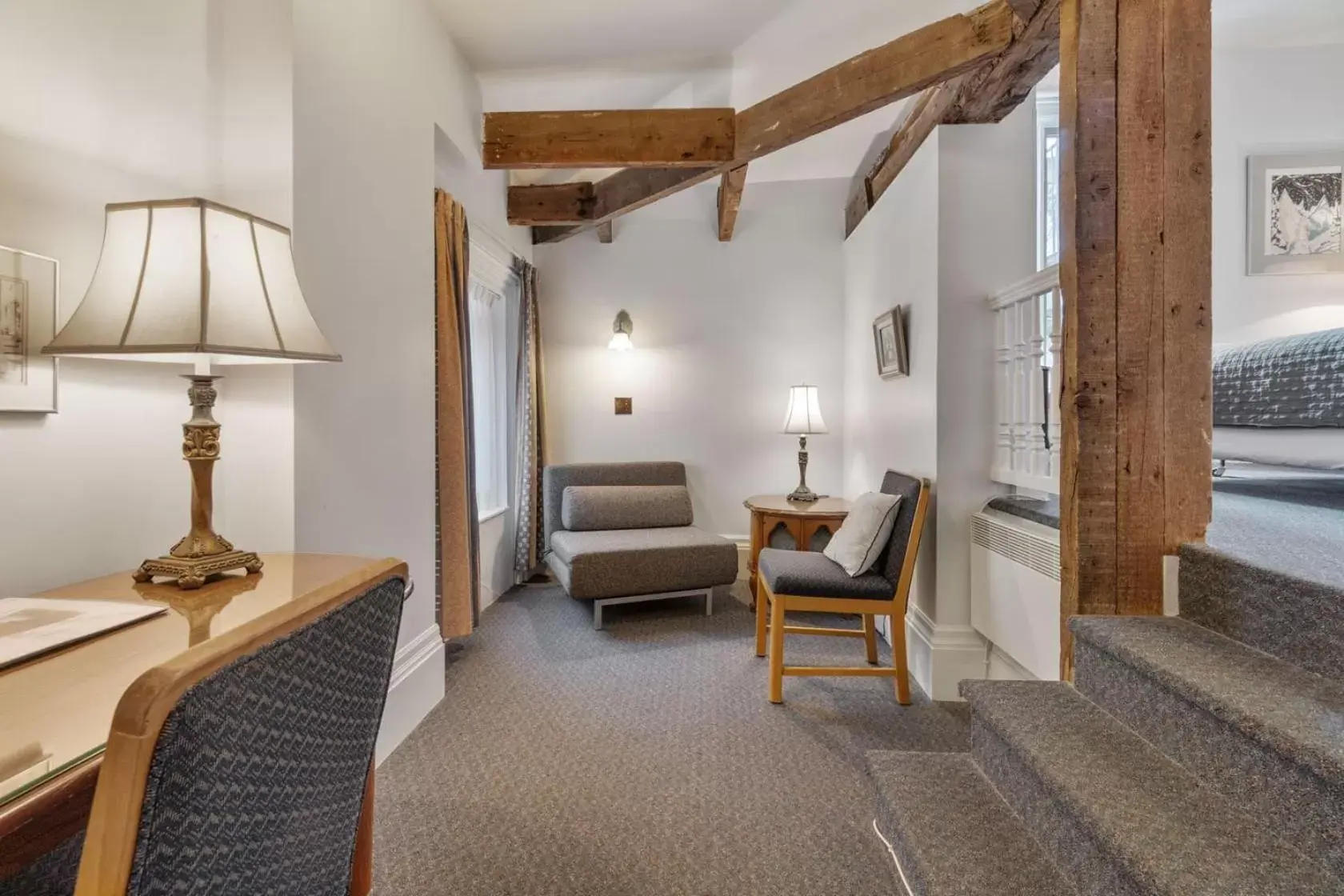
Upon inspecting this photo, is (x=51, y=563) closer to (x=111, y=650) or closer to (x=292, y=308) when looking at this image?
(x=111, y=650)

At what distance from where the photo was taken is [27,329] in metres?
1.06

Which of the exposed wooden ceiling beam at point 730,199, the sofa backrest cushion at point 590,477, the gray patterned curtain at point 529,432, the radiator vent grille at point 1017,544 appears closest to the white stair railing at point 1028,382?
the radiator vent grille at point 1017,544

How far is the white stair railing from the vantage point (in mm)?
1894

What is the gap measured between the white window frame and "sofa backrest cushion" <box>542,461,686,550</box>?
0.29 m

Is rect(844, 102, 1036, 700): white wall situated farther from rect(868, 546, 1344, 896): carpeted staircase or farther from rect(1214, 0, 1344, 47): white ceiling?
rect(1214, 0, 1344, 47): white ceiling

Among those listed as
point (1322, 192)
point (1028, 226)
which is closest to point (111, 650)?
point (1028, 226)

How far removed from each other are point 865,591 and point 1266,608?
48.0 inches

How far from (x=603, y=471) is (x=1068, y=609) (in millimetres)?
2797

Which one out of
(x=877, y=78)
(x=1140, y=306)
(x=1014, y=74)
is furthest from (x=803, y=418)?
(x=1140, y=306)

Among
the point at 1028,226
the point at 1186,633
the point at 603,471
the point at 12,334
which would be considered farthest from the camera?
the point at 603,471

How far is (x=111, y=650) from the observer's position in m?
0.77

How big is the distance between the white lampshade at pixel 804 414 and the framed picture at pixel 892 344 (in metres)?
0.58

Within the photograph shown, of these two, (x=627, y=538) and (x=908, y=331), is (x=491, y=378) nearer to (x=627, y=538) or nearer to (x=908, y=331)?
(x=627, y=538)

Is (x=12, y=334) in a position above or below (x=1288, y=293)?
below
